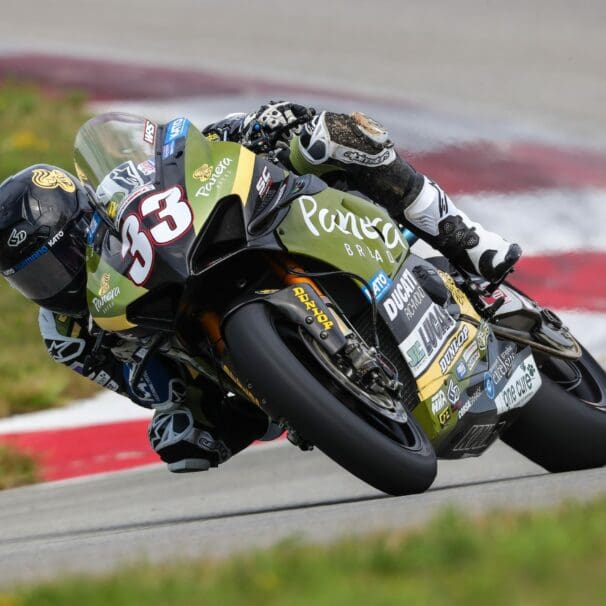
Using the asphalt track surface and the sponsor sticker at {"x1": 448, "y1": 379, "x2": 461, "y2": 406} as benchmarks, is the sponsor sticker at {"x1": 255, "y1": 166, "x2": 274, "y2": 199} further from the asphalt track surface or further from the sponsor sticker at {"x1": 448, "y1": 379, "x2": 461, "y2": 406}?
the asphalt track surface

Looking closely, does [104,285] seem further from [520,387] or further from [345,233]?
[520,387]

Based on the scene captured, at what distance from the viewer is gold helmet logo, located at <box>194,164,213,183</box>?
3.90 meters

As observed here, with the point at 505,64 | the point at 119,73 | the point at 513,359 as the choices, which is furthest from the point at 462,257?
the point at 119,73

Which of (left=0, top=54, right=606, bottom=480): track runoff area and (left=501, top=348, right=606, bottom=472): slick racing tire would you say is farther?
(left=0, top=54, right=606, bottom=480): track runoff area

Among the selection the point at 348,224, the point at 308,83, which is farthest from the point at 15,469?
the point at 308,83

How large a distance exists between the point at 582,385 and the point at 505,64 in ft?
18.1

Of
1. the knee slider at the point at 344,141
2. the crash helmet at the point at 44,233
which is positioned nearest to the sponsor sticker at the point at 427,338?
the knee slider at the point at 344,141

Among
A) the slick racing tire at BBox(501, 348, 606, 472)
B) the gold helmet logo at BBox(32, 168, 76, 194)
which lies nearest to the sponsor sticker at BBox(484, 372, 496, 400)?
the slick racing tire at BBox(501, 348, 606, 472)

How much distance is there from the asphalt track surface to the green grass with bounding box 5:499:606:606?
37 centimetres

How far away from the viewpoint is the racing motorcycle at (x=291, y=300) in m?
3.68

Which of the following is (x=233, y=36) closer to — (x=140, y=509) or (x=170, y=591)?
(x=140, y=509)

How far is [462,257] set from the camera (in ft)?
15.6

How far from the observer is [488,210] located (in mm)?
6820

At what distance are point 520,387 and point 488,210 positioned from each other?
7.34 ft
